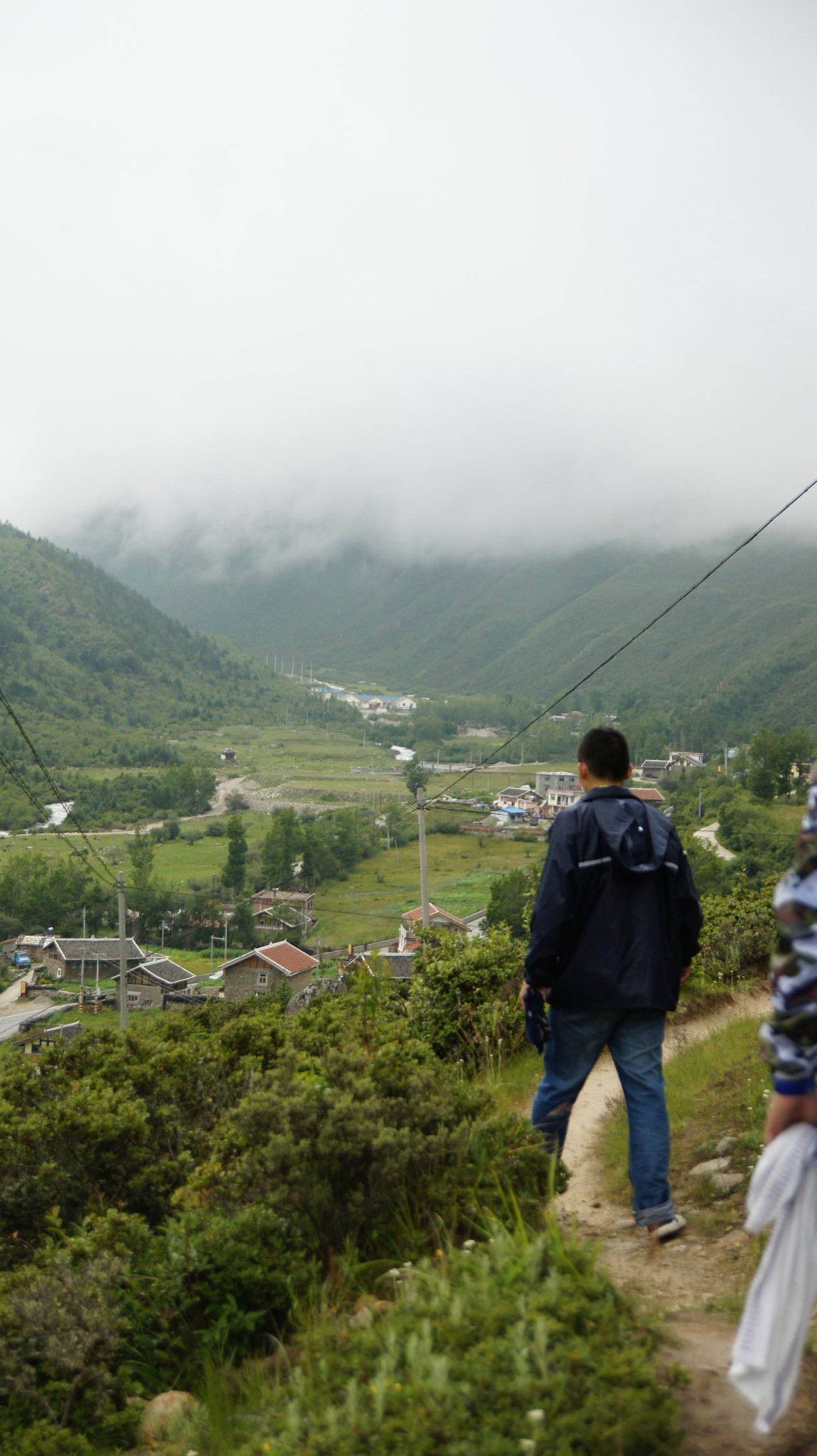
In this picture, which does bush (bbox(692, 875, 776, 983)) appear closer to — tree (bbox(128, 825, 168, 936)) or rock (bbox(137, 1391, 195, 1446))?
rock (bbox(137, 1391, 195, 1446))

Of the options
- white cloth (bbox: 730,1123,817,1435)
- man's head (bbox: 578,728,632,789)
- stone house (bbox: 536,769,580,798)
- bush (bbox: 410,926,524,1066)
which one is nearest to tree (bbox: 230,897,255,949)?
stone house (bbox: 536,769,580,798)

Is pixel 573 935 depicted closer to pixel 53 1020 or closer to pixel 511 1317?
pixel 511 1317

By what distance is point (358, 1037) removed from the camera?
16.1ft

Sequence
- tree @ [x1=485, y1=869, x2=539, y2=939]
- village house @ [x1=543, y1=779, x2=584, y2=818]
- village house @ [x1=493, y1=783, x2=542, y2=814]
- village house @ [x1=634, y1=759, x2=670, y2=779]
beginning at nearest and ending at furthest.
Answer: tree @ [x1=485, y1=869, x2=539, y2=939] < village house @ [x1=634, y1=759, x2=670, y2=779] < village house @ [x1=543, y1=779, x2=584, y2=818] < village house @ [x1=493, y1=783, x2=542, y2=814]

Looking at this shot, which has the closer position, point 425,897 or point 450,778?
point 425,897

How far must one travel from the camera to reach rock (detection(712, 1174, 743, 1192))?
13.3 ft

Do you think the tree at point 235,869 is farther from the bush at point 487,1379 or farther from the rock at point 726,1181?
the bush at point 487,1379

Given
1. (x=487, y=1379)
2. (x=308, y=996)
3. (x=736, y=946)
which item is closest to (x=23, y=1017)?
(x=308, y=996)

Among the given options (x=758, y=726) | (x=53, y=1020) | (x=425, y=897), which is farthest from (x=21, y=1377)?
(x=758, y=726)

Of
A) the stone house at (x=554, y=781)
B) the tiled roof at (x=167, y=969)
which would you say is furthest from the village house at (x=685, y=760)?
the tiled roof at (x=167, y=969)

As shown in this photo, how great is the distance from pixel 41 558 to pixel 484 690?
84.7m

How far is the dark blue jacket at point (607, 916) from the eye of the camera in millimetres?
3441

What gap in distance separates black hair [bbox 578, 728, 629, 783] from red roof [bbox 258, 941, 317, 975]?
35584 millimetres

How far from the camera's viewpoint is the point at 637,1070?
3.57m
